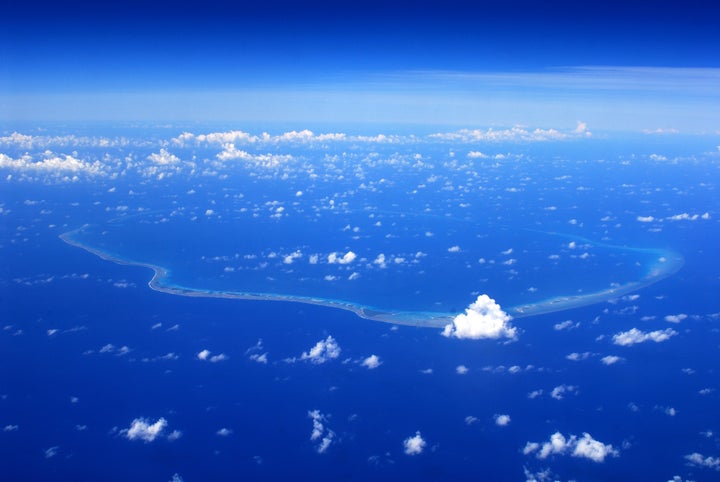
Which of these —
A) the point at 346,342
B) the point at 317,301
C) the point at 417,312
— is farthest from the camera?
the point at 317,301

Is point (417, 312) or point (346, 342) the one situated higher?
point (417, 312)

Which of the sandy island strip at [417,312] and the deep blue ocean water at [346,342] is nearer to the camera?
the deep blue ocean water at [346,342]

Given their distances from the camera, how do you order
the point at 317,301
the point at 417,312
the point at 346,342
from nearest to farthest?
1. the point at 346,342
2. the point at 417,312
3. the point at 317,301

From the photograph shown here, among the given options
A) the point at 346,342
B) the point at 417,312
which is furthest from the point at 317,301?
the point at 417,312

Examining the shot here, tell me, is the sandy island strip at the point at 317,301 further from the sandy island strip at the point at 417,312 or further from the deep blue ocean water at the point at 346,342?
the deep blue ocean water at the point at 346,342

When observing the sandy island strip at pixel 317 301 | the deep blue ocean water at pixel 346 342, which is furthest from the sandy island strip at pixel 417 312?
the deep blue ocean water at pixel 346 342

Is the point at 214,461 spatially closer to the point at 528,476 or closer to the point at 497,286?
the point at 528,476

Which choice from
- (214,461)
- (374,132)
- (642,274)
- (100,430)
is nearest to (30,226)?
(100,430)

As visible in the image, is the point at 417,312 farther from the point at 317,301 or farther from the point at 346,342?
the point at 317,301
